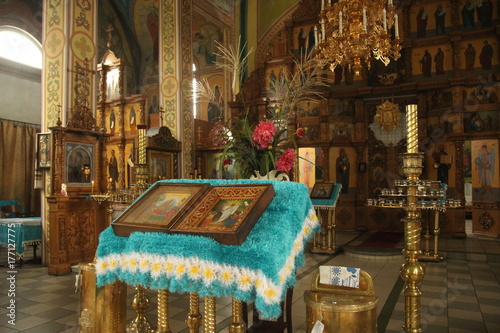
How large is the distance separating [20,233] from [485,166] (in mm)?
9911

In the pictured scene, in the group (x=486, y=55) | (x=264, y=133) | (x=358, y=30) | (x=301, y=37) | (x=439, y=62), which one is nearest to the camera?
(x=264, y=133)

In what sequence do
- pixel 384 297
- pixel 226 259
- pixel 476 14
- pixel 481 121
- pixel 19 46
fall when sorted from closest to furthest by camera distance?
pixel 226 259 < pixel 384 297 < pixel 481 121 < pixel 476 14 < pixel 19 46

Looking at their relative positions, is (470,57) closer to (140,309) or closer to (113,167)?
(140,309)

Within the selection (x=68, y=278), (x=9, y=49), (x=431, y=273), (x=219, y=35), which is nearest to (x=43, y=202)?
(x=68, y=278)

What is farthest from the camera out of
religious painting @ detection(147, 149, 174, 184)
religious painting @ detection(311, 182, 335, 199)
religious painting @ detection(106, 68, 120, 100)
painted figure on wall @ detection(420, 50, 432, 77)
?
religious painting @ detection(106, 68, 120, 100)

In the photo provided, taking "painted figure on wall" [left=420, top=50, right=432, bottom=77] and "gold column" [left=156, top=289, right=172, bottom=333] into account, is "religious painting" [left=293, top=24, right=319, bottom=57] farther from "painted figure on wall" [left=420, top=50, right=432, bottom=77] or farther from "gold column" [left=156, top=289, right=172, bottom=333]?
"gold column" [left=156, top=289, right=172, bottom=333]

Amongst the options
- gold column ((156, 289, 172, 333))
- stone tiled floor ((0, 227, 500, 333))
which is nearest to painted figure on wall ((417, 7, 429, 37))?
stone tiled floor ((0, 227, 500, 333))

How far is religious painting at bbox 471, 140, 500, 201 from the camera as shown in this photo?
908 cm

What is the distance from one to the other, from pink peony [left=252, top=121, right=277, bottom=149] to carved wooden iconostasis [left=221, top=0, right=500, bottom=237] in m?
6.42

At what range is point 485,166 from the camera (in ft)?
30.4

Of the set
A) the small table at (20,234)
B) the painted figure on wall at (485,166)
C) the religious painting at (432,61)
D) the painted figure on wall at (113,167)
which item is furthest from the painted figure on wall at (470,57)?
the small table at (20,234)

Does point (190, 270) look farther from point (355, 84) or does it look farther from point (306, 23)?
point (306, 23)

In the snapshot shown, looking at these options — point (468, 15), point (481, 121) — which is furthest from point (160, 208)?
point (468, 15)

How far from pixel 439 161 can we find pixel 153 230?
902cm
